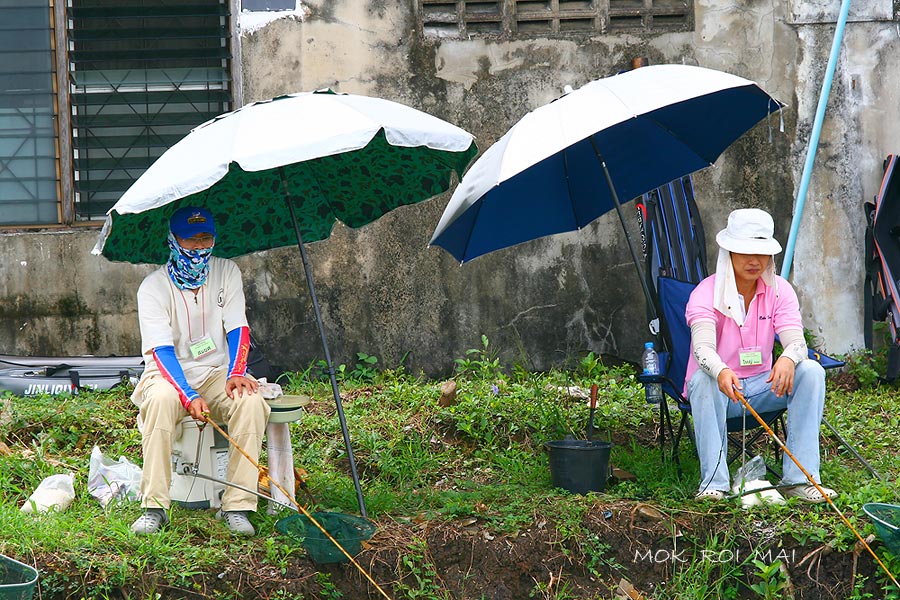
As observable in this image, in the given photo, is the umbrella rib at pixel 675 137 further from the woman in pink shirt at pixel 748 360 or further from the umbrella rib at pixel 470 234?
the umbrella rib at pixel 470 234

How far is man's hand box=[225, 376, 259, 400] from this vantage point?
4594 millimetres

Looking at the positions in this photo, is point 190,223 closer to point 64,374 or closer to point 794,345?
point 64,374

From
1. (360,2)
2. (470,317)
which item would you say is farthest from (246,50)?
(470,317)

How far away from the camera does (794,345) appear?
471 cm

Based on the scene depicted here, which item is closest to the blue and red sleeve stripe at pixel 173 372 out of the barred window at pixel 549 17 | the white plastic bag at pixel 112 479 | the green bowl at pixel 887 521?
the white plastic bag at pixel 112 479

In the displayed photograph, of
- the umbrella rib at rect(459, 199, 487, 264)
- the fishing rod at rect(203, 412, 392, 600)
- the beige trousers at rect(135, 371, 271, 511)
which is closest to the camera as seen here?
the fishing rod at rect(203, 412, 392, 600)

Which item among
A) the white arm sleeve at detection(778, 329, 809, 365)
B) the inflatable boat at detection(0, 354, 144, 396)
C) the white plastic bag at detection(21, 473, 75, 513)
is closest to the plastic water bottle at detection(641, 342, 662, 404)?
the white arm sleeve at detection(778, 329, 809, 365)

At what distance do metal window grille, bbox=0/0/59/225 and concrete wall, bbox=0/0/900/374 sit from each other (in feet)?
1.22

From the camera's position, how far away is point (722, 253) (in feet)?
16.0

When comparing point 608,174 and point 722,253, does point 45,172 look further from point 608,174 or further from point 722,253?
point 722,253

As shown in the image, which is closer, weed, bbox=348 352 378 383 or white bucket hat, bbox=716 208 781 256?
white bucket hat, bbox=716 208 781 256

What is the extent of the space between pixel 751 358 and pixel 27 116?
5.28 meters

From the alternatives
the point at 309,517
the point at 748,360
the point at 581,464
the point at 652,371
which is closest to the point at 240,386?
the point at 309,517

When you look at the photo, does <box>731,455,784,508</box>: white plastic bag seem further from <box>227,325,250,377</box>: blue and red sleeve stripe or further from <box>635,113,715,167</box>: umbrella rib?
<box>227,325,250,377</box>: blue and red sleeve stripe
